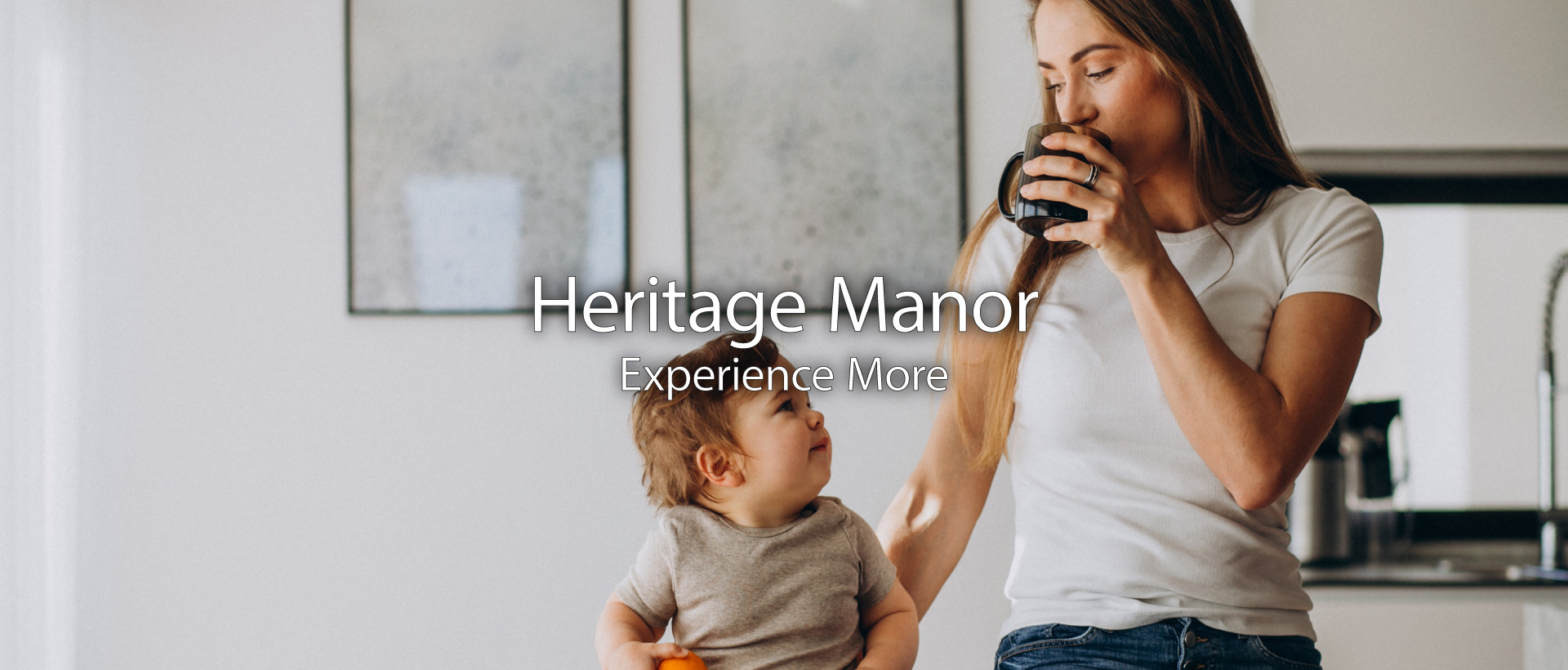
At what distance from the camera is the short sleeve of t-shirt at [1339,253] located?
36.5 inches

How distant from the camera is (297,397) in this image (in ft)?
7.00

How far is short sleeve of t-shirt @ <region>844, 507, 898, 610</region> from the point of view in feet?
3.48

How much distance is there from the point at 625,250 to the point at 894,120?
2.08 feet

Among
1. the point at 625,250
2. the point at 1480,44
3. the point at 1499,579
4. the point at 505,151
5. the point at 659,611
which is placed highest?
the point at 1480,44

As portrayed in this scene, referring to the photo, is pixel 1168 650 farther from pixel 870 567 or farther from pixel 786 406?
pixel 786 406

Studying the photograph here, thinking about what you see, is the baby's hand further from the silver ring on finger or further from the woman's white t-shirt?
the silver ring on finger

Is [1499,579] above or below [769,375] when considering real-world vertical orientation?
below

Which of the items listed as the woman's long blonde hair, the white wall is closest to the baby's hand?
the woman's long blonde hair

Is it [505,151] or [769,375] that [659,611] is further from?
[505,151]

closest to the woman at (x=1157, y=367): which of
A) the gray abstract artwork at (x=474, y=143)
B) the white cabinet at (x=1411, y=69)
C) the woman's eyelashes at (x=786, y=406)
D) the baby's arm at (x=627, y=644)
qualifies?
the woman's eyelashes at (x=786, y=406)

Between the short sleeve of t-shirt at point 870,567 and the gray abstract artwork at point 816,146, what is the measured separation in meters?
1.07

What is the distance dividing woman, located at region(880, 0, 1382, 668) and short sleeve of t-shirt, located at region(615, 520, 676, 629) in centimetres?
26

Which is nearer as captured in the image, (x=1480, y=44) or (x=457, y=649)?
(x=1480, y=44)

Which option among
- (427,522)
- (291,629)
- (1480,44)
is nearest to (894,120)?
(1480,44)
